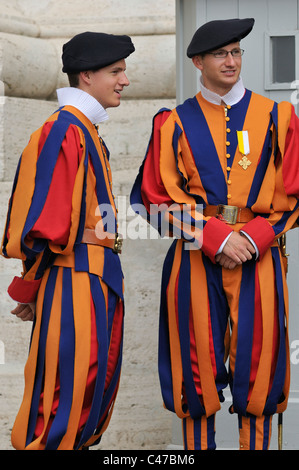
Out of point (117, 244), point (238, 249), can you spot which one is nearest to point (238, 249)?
point (238, 249)

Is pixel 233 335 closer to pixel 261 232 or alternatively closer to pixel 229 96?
pixel 261 232

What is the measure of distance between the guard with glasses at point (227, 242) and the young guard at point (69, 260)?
37cm

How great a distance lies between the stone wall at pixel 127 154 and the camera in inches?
205

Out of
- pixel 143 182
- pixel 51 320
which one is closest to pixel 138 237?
pixel 143 182

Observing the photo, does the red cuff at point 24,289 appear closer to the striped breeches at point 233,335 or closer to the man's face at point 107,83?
the striped breeches at point 233,335

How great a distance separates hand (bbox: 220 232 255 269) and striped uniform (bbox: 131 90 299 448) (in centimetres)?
3

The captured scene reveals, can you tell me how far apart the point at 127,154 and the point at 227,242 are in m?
1.21

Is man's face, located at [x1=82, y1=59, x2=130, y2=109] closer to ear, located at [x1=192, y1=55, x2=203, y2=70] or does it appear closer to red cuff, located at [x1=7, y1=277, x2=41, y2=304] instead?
ear, located at [x1=192, y1=55, x2=203, y2=70]

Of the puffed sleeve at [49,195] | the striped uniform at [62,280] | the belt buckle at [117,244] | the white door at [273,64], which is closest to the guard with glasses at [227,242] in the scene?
the belt buckle at [117,244]

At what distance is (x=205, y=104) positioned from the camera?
443 centimetres

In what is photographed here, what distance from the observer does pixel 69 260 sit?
394 cm

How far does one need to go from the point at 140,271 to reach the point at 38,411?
4.68 feet

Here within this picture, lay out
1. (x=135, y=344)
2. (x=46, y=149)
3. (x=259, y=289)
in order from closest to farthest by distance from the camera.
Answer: (x=46, y=149), (x=259, y=289), (x=135, y=344)

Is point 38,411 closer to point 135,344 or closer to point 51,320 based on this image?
point 51,320
